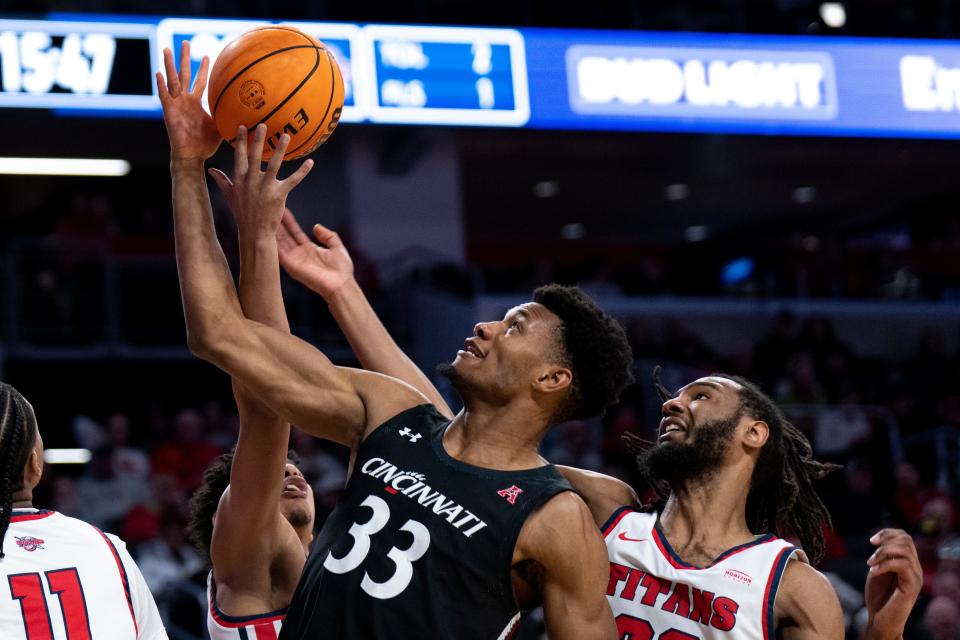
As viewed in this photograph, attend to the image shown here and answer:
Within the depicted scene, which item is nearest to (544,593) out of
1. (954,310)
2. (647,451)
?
(647,451)

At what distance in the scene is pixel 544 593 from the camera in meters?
3.12

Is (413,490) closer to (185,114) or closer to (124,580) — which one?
(124,580)

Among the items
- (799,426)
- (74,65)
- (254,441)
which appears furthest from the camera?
(799,426)

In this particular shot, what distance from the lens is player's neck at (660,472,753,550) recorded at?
3.69 m

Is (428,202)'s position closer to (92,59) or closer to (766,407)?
(92,59)

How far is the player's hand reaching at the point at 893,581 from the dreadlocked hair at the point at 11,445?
2.05 m

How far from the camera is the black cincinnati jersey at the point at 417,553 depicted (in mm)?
3039

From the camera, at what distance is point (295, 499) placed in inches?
162

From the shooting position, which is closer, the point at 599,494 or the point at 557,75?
the point at 599,494

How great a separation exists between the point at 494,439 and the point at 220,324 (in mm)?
697

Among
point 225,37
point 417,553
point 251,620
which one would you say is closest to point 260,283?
point 417,553

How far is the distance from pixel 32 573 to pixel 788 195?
54.2 ft

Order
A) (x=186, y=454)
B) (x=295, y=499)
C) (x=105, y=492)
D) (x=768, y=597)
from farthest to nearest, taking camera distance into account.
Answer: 1. (x=186, y=454)
2. (x=105, y=492)
3. (x=295, y=499)
4. (x=768, y=597)

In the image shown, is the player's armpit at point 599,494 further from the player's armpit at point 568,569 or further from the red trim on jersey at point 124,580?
the red trim on jersey at point 124,580
